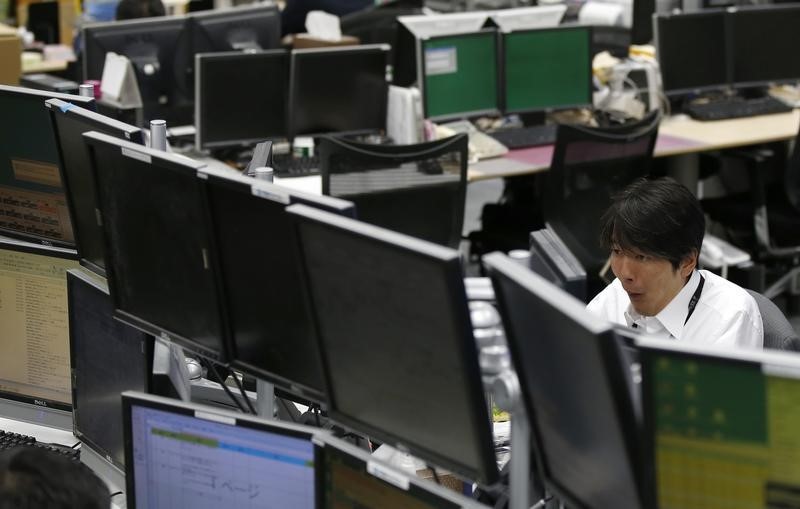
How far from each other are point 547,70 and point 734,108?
97cm

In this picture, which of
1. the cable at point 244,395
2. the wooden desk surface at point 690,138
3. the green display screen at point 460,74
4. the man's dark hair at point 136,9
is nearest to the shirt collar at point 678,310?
the cable at point 244,395

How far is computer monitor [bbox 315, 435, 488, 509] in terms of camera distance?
170 cm

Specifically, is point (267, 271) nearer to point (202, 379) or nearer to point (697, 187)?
point (202, 379)

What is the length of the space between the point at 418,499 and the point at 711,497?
0.47m

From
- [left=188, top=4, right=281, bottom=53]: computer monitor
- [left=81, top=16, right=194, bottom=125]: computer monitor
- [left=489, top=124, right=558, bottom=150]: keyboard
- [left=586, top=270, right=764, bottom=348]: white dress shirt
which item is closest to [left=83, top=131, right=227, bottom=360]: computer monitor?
[left=586, top=270, right=764, bottom=348]: white dress shirt

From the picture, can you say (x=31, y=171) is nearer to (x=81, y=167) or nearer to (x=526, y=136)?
(x=81, y=167)

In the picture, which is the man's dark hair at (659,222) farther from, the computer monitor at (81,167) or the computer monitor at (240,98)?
the computer monitor at (240,98)

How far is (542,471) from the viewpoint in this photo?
1.67 metres

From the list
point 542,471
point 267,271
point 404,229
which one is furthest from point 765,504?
point 404,229

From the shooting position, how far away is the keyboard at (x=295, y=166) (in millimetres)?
4672

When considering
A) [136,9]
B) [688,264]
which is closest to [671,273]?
[688,264]

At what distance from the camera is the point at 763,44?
19.1 feet

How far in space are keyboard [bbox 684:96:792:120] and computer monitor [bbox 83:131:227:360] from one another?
3923mm

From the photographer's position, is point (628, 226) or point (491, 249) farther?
point (491, 249)
